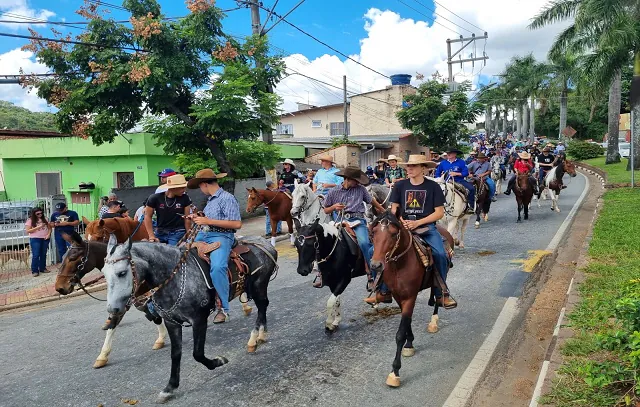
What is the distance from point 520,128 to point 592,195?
201ft

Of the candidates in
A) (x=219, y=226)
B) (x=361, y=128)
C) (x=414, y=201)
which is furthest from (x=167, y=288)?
(x=361, y=128)

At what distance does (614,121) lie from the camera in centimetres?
3250

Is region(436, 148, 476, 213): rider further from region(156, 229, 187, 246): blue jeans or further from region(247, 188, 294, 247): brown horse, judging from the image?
region(156, 229, 187, 246): blue jeans

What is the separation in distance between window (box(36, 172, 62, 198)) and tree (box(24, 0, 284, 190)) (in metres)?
8.73

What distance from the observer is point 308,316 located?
299 inches

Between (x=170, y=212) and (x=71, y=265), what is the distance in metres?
1.58

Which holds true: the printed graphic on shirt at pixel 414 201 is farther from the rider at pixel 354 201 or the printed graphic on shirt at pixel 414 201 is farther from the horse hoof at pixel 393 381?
the horse hoof at pixel 393 381

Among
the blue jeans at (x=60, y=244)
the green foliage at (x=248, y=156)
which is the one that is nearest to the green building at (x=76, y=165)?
the green foliage at (x=248, y=156)

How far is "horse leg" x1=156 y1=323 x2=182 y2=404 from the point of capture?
507cm

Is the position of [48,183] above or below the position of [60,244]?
above

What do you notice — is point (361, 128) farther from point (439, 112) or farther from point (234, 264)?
point (234, 264)

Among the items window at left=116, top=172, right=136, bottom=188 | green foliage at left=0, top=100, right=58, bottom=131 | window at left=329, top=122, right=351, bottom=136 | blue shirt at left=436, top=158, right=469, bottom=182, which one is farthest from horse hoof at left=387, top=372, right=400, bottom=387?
green foliage at left=0, top=100, right=58, bottom=131

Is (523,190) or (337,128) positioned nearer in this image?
(523,190)

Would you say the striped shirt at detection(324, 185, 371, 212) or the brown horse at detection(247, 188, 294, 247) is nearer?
the striped shirt at detection(324, 185, 371, 212)
